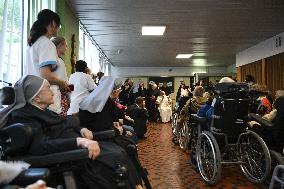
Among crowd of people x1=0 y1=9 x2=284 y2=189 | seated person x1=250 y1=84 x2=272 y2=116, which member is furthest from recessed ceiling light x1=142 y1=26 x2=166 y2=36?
crowd of people x1=0 y1=9 x2=284 y2=189

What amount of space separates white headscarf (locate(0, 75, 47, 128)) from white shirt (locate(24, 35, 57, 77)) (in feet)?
1.22

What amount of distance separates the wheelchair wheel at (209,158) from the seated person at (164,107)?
27.1 feet

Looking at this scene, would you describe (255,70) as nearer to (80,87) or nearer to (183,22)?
(183,22)

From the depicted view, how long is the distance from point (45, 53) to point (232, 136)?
2171 millimetres

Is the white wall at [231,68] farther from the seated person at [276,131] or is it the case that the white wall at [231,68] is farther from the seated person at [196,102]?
the seated person at [276,131]

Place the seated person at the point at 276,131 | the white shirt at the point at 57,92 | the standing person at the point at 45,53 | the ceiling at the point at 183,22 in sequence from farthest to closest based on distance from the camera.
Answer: the ceiling at the point at 183,22, the seated person at the point at 276,131, the white shirt at the point at 57,92, the standing person at the point at 45,53

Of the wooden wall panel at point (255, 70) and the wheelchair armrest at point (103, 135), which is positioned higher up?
the wooden wall panel at point (255, 70)

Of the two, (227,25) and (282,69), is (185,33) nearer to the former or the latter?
(227,25)

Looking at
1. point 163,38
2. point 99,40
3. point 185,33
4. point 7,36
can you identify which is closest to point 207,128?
point 7,36

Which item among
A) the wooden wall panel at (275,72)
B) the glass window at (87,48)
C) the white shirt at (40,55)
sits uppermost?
the glass window at (87,48)

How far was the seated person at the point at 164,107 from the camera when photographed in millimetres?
12125

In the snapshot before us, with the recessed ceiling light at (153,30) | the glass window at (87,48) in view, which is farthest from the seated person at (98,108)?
the recessed ceiling light at (153,30)

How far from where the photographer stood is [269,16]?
6.54 metres

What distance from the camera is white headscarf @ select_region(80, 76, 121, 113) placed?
107 inches
